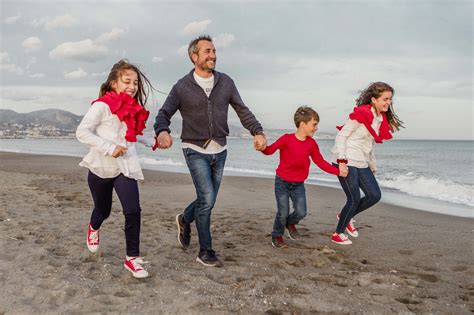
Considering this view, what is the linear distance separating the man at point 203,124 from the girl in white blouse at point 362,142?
4.32 ft

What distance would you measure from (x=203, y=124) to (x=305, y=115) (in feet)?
4.55

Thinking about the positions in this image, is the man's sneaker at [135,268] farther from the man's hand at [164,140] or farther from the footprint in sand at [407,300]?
the footprint in sand at [407,300]

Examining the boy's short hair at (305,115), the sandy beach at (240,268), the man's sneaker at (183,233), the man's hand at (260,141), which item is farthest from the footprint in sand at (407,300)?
the man's sneaker at (183,233)

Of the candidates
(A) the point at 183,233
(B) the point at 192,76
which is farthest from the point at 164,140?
(A) the point at 183,233

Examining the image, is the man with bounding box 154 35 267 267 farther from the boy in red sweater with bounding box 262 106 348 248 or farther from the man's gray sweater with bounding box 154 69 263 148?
the boy in red sweater with bounding box 262 106 348 248

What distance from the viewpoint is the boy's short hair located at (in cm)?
492

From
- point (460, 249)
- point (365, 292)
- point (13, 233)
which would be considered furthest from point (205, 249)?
point (460, 249)

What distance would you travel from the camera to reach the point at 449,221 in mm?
7238

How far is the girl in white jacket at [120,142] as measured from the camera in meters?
3.64

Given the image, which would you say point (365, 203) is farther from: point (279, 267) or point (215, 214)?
point (215, 214)

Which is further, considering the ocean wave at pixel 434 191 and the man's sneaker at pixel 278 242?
the ocean wave at pixel 434 191

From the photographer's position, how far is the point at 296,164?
4910 millimetres

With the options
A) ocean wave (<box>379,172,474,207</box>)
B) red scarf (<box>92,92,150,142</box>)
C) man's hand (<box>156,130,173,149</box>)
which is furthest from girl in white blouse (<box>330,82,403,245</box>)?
ocean wave (<box>379,172,474,207</box>)

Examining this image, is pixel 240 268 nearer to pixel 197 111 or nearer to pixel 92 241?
pixel 92 241
